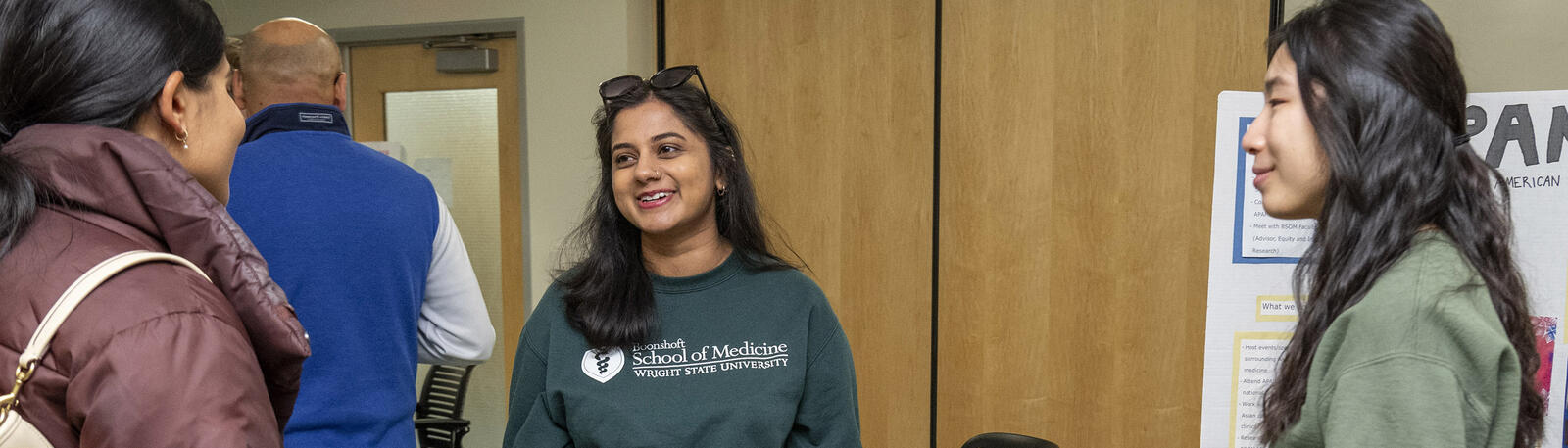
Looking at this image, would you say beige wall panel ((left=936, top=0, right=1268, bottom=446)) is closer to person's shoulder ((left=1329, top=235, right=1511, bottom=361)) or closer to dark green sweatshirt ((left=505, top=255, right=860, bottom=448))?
dark green sweatshirt ((left=505, top=255, right=860, bottom=448))

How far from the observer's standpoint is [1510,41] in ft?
8.98

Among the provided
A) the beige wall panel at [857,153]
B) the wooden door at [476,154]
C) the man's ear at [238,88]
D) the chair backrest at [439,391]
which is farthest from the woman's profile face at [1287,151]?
the wooden door at [476,154]

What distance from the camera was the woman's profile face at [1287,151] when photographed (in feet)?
3.11

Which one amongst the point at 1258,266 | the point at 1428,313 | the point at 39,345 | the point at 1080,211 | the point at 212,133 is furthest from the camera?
the point at 1080,211

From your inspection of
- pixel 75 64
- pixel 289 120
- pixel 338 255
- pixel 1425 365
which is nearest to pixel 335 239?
pixel 338 255

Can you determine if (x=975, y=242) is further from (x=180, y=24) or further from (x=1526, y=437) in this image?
(x=180, y=24)

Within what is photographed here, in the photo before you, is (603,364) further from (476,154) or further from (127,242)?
(476,154)

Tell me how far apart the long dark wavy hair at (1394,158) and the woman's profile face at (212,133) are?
1064mm

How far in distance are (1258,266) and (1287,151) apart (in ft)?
4.10

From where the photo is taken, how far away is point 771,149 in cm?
337

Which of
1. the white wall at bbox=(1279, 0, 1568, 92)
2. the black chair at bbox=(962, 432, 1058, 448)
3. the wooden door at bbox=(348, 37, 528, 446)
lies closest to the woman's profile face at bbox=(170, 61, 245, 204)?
the black chair at bbox=(962, 432, 1058, 448)

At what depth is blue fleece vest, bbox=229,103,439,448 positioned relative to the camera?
1.57 meters

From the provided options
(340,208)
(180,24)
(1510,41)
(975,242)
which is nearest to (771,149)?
(975,242)

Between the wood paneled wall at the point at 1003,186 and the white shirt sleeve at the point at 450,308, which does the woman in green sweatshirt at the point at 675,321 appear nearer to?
the white shirt sleeve at the point at 450,308
